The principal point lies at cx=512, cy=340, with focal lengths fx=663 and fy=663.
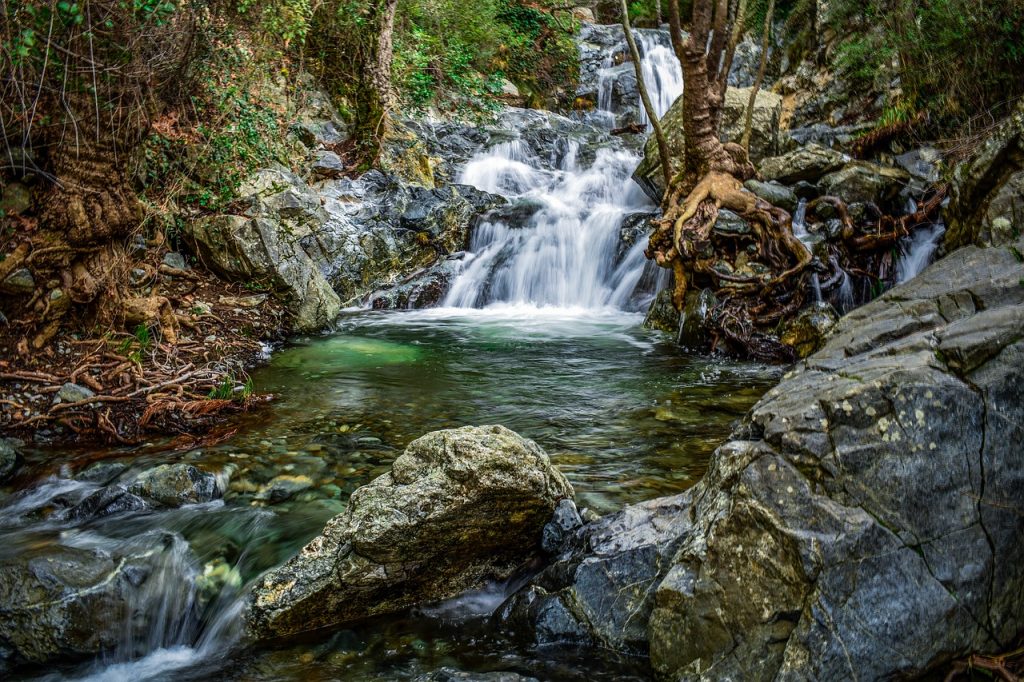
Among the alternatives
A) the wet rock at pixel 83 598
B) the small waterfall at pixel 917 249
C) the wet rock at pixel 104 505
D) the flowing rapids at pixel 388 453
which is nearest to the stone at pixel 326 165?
the flowing rapids at pixel 388 453

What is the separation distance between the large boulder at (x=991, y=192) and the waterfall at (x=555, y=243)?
4.99 metres

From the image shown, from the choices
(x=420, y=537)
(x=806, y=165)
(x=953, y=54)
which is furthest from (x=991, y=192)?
(x=420, y=537)

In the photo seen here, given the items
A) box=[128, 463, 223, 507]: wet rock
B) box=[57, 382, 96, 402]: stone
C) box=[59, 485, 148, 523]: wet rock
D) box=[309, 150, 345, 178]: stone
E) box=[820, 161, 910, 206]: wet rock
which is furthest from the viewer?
box=[309, 150, 345, 178]: stone

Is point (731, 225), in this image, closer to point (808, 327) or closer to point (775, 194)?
point (775, 194)

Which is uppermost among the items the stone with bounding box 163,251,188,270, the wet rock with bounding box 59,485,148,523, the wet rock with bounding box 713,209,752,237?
the wet rock with bounding box 713,209,752,237

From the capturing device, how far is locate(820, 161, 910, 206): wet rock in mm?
8648

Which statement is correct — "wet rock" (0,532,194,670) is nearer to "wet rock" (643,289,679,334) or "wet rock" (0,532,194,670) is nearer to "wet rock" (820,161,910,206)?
"wet rock" (643,289,679,334)

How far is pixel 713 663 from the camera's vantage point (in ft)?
8.15

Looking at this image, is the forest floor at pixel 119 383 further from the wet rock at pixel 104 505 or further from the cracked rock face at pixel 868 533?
the cracked rock face at pixel 868 533

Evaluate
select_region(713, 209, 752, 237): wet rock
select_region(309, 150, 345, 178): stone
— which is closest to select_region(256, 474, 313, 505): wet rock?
select_region(713, 209, 752, 237): wet rock

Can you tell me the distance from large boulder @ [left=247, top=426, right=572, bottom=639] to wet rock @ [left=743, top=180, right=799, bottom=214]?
20.9 feet

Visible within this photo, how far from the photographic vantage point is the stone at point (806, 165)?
935 cm

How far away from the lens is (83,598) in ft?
10.9

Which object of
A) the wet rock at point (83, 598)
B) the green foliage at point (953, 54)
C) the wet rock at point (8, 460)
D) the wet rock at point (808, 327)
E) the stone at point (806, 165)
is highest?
the green foliage at point (953, 54)
